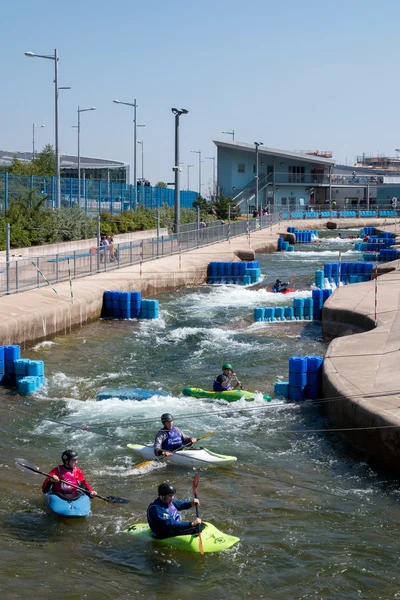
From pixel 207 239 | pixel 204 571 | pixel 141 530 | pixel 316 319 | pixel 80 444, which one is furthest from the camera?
pixel 207 239

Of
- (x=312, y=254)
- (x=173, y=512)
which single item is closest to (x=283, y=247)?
(x=312, y=254)

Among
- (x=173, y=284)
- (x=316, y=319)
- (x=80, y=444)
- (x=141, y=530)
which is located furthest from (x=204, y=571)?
(x=173, y=284)

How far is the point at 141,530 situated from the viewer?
12906 millimetres

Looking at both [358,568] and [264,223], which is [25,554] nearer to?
[358,568]

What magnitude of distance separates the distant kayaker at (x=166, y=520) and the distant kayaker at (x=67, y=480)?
5.09 ft

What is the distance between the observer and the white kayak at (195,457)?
15695mm

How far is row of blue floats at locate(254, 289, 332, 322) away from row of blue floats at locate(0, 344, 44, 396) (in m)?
11.1

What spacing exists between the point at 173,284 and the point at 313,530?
26.6m

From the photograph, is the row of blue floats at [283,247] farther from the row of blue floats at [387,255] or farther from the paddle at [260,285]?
the paddle at [260,285]

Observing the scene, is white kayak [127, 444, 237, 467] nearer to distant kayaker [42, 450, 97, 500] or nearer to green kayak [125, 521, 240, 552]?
distant kayaker [42, 450, 97, 500]

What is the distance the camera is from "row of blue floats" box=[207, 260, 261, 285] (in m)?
41.8

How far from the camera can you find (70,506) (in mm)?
13680

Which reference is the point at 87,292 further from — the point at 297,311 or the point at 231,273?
the point at 231,273

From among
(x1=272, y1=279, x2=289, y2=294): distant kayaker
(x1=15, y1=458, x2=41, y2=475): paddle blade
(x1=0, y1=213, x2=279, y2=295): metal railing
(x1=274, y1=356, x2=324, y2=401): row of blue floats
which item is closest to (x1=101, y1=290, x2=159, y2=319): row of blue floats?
(x1=0, y1=213, x2=279, y2=295): metal railing
